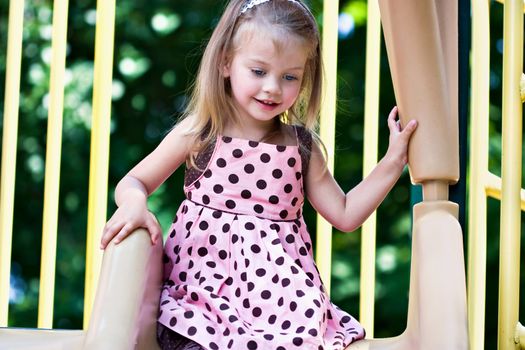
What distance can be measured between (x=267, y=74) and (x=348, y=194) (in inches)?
10.0

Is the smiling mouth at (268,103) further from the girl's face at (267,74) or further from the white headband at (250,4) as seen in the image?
the white headband at (250,4)

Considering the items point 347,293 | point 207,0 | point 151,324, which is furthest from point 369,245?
point 207,0

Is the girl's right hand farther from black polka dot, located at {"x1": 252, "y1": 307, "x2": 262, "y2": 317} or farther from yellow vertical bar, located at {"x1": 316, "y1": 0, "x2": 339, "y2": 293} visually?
yellow vertical bar, located at {"x1": 316, "y1": 0, "x2": 339, "y2": 293}

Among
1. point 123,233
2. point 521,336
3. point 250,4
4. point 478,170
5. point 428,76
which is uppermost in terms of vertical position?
point 250,4

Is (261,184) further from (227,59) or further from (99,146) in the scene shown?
(99,146)

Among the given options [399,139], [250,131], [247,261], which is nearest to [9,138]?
[250,131]

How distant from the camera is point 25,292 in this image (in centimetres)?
425

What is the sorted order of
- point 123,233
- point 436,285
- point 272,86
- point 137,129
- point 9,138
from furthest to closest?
1. point 137,129
2. point 9,138
3. point 272,86
4. point 123,233
5. point 436,285

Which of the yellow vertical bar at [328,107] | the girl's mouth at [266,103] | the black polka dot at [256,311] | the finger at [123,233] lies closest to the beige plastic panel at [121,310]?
the finger at [123,233]

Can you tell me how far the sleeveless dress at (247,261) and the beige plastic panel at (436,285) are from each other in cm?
12

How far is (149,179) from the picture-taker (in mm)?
1628

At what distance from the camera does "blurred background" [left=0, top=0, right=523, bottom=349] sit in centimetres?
415

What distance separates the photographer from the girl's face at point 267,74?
5.03ft

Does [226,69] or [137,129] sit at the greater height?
[137,129]
